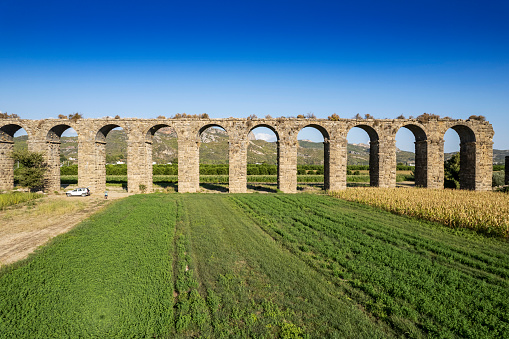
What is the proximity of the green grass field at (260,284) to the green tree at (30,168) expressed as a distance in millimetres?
19005

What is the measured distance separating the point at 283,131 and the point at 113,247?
20993 mm

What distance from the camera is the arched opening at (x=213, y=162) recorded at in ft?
113

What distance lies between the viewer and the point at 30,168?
2595cm

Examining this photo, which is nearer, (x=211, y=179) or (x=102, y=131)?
(x=102, y=131)

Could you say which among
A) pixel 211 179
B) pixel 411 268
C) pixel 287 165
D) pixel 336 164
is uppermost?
pixel 336 164

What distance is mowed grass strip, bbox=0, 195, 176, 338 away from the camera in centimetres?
525

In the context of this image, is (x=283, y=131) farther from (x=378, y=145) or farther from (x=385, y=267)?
(x=385, y=267)

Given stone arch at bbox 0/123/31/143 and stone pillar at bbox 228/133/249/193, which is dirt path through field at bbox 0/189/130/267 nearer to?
stone pillar at bbox 228/133/249/193

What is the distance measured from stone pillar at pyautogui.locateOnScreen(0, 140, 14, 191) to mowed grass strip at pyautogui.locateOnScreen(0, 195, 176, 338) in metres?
24.8

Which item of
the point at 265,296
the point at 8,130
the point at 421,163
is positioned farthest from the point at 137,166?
the point at 421,163

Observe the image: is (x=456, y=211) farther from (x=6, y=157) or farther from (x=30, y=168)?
(x=6, y=157)

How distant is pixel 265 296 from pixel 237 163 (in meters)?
21.8

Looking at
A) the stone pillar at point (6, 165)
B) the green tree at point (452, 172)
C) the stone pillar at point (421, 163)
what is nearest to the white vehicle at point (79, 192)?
the stone pillar at point (6, 165)

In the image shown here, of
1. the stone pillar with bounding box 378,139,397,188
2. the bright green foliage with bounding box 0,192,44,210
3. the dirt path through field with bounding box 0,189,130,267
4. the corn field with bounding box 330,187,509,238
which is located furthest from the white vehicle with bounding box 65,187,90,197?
the stone pillar with bounding box 378,139,397,188
